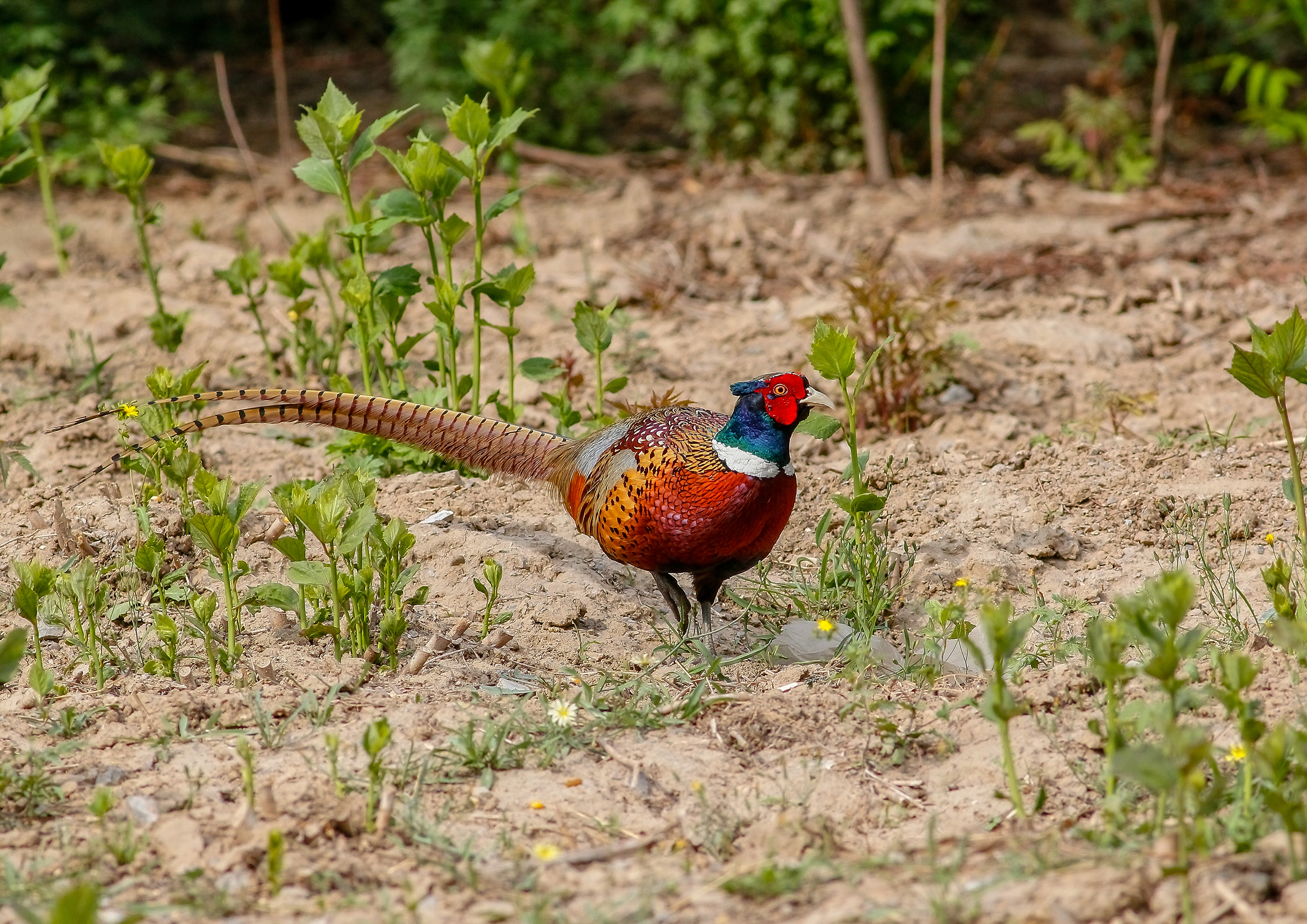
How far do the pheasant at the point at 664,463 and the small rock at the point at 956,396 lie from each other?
4.86 feet

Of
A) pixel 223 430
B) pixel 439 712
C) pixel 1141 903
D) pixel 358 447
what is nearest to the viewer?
pixel 1141 903

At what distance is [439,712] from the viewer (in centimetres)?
307

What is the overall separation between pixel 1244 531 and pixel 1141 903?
1.97 m

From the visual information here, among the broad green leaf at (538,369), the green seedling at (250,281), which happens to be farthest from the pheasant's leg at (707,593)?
the green seedling at (250,281)

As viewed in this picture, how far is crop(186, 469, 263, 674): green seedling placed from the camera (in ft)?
10.3

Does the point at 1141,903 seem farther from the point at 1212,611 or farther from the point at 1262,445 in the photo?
the point at 1262,445

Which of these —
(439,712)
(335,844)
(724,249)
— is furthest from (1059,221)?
(335,844)

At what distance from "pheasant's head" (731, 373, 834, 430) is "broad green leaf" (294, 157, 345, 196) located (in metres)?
1.45

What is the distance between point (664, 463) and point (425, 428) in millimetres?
875

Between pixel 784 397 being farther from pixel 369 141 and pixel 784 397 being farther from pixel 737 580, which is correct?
pixel 369 141

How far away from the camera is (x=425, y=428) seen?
4035mm

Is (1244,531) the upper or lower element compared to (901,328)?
lower

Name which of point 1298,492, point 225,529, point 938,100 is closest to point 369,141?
point 225,529

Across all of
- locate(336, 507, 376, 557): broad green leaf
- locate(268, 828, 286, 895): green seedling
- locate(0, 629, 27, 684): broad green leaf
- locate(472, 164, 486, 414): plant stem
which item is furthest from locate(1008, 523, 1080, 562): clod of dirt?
locate(0, 629, 27, 684): broad green leaf
